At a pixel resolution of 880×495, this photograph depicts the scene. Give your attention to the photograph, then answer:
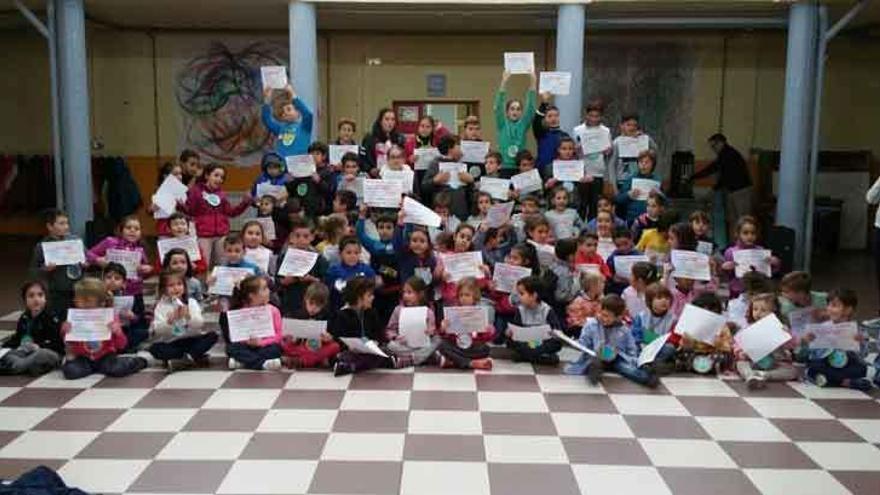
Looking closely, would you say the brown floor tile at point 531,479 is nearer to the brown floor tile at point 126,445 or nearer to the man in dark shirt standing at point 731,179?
the brown floor tile at point 126,445

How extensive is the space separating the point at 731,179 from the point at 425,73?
442cm

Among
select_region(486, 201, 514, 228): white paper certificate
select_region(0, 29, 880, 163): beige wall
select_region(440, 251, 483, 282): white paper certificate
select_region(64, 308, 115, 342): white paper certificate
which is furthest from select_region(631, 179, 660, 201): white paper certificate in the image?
select_region(0, 29, 880, 163): beige wall

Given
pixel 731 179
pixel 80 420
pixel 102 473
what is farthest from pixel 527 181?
pixel 731 179

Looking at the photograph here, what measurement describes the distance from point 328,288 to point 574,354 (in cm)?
184

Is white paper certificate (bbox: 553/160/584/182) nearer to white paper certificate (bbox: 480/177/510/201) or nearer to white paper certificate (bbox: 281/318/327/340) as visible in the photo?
white paper certificate (bbox: 480/177/510/201)

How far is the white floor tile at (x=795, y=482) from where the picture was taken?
3842 millimetres

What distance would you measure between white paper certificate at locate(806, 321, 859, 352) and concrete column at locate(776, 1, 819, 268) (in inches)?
138

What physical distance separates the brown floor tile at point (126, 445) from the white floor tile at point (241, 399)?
1.70 ft

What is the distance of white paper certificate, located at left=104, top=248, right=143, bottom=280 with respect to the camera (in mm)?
6520

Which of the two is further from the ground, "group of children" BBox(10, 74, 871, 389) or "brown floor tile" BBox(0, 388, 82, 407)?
"group of children" BBox(10, 74, 871, 389)

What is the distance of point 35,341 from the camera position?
582cm

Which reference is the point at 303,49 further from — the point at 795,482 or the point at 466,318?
the point at 795,482

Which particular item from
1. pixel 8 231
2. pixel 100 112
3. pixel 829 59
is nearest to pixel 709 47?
pixel 829 59

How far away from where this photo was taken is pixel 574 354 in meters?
6.25
